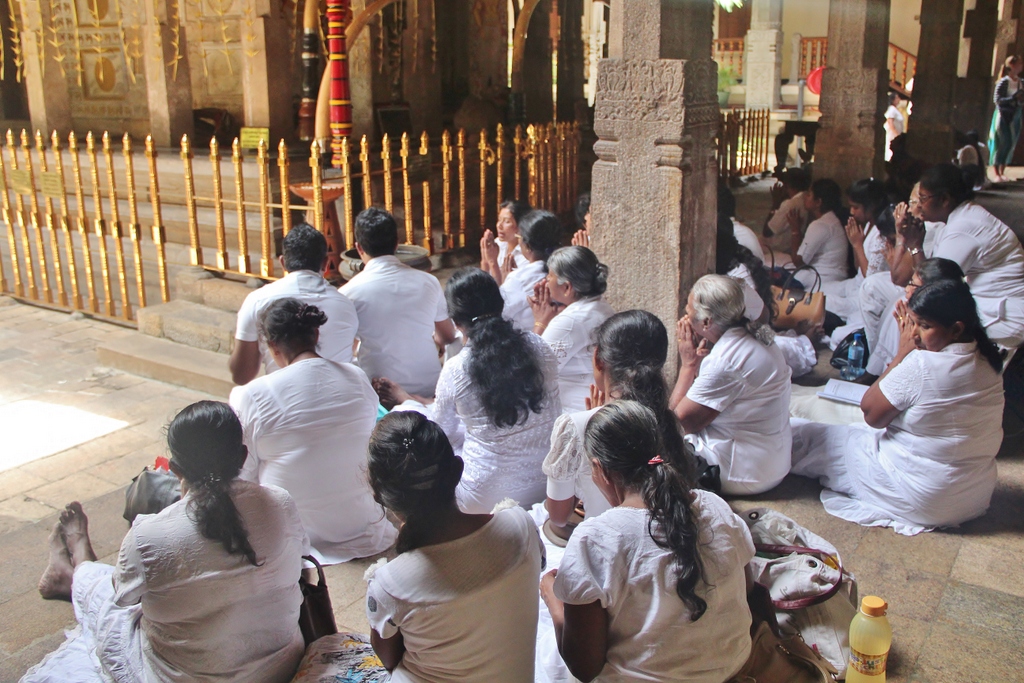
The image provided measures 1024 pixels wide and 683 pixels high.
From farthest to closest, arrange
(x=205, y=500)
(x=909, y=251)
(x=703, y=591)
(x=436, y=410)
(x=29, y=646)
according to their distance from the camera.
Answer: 1. (x=909, y=251)
2. (x=436, y=410)
3. (x=29, y=646)
4. (x=205, y=500)
5. (x=703, y=591)

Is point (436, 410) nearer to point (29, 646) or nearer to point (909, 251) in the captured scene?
point (29, 646)

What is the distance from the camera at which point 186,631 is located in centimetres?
251

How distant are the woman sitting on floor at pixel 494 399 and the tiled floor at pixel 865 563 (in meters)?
0.70

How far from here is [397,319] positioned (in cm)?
473

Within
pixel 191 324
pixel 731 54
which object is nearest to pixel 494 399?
pixel 191 324

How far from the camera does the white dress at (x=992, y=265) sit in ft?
16.7

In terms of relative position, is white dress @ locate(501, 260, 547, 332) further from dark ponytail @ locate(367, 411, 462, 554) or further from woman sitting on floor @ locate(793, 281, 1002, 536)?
dark ponytail @ locate(367, 411, 462, 554)

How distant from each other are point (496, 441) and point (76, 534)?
166 cm

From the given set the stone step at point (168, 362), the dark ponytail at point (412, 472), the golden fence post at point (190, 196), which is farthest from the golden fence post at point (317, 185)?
the dark ponytail at point (412, 472)

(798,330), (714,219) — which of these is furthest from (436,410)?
(798,330)

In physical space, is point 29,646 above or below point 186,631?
below

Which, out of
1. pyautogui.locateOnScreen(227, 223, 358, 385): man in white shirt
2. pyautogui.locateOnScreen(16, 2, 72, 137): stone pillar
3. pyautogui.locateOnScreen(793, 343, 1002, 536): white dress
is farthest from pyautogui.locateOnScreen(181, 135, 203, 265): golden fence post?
pyautogui.locateOnScreen(16, 2, 72, 137): stone pillar

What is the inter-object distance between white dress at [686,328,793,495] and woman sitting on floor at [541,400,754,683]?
1.73 meters

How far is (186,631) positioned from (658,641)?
128 centimetres
